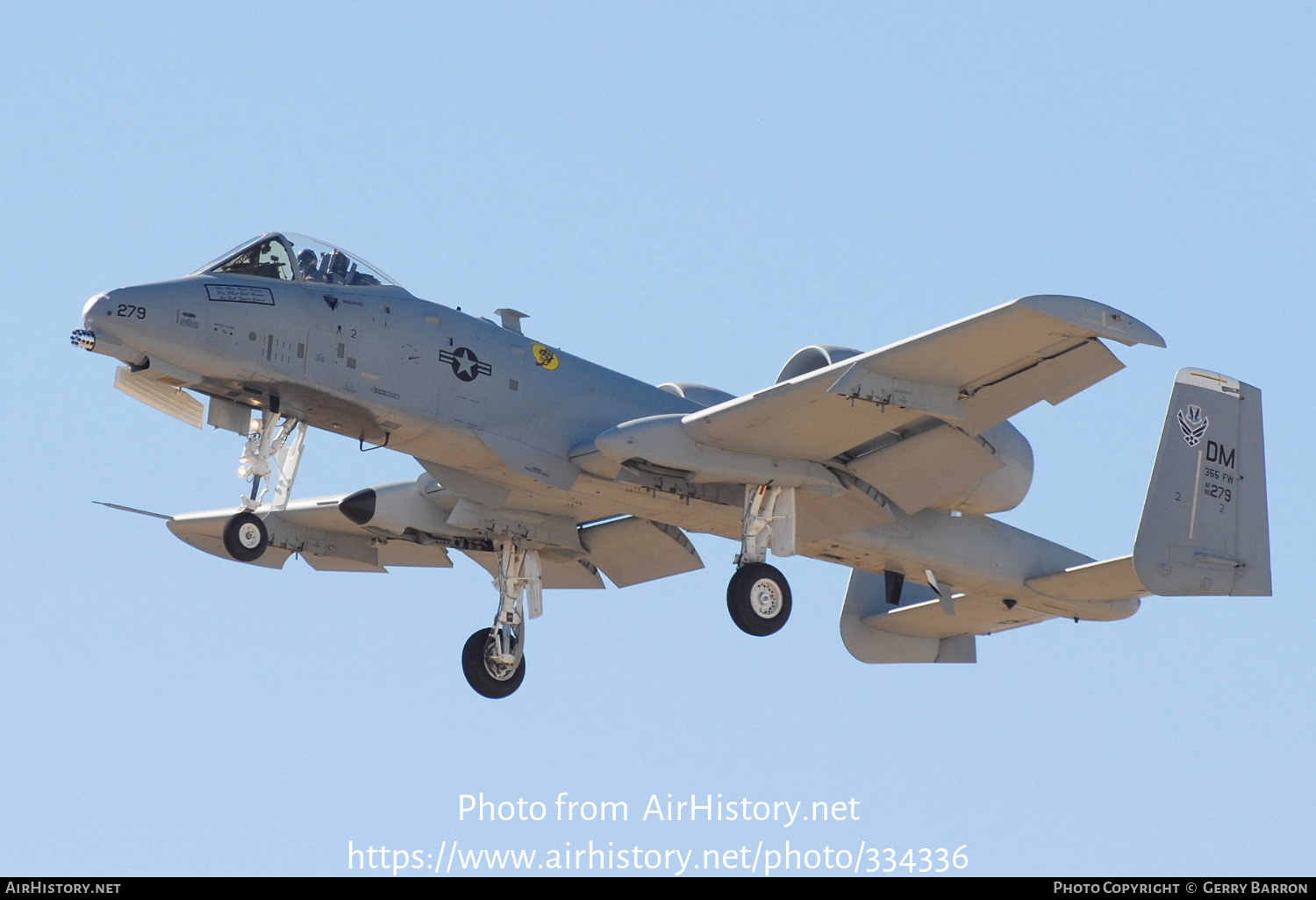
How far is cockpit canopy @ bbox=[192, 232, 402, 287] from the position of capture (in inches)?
834

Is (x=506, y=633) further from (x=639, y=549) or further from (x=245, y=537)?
(x=245, y=537)

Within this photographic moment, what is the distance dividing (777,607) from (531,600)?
396 cm

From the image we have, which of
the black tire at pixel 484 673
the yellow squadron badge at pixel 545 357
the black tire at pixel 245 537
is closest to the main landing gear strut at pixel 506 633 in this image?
the black tire at pixel 484 673

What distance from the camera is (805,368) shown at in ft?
73.1

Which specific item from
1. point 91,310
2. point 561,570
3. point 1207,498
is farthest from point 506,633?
point 1207,498

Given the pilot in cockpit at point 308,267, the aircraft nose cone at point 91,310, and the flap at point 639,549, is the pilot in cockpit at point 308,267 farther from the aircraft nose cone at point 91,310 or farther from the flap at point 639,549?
the flap at point 639,549

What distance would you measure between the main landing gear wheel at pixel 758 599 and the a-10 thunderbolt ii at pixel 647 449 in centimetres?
2

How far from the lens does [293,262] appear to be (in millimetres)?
21359

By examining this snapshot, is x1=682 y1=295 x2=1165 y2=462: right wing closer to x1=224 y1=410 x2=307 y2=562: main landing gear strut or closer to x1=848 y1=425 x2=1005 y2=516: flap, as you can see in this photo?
x1=848 y1=425 x2=1005 y2=516: flap

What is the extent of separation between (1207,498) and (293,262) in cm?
1104
